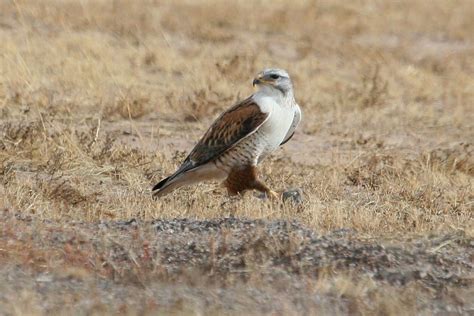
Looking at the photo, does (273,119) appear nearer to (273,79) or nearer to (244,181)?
(273,79)

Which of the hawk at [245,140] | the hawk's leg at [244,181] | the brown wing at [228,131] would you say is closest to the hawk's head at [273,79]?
the hawk at [245,140]

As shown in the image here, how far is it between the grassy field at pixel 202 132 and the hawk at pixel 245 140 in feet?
0.72

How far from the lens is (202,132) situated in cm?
1418

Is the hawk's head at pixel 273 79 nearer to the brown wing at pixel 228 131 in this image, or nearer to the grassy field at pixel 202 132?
the brown wing at pixel 228 131

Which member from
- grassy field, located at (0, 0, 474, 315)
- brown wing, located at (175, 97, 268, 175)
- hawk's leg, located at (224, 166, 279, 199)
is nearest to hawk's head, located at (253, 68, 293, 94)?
brown wing, located at (175, 97, 268, 175)

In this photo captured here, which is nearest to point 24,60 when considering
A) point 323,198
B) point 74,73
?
point 74,73

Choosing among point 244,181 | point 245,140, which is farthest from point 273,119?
point 244,181

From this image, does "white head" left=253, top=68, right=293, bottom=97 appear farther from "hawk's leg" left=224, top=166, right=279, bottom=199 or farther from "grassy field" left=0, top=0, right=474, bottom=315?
"grassy field" left=0, top=0, right=474, bottom=315

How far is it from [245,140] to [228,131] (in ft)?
0.61

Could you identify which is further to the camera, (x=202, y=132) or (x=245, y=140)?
(x=202, y=132)

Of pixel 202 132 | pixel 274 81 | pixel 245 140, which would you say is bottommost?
pixel 202 132

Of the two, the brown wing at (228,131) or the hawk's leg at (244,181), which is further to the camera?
the hawk's leg at (244,181)

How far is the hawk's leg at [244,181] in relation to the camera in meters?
10.1

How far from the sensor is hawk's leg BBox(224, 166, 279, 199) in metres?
10.1
